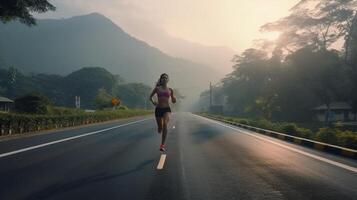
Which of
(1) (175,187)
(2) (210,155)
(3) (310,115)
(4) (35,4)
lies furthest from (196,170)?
(3) (310,115)

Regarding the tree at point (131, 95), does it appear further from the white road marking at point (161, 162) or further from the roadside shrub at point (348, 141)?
the white road marking at point (161, 162)

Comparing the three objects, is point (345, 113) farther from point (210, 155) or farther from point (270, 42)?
point (210, 155)

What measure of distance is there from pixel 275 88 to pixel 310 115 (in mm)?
8058

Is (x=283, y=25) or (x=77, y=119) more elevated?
(x=283, y=25)

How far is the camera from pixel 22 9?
71.4ft

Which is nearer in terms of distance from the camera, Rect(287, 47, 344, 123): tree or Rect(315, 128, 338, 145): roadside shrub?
Rect(315, 128, 338, 145): roadside shrub

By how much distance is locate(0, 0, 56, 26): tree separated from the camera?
2094 cm

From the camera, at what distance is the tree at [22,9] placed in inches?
824

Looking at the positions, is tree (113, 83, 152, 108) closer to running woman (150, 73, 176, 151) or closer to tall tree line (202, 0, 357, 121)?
tall tree line (202, 0, 357, 121)

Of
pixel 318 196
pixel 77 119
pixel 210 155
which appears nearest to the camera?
pixel 318 196

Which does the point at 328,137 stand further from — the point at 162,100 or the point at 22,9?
the point at 22,9

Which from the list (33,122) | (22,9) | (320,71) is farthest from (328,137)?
(320,71)

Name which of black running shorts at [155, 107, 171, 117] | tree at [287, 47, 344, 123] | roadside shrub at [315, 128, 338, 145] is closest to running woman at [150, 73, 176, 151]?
black running shorts at [155, 107, 171, 117]

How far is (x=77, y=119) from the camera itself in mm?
29984
